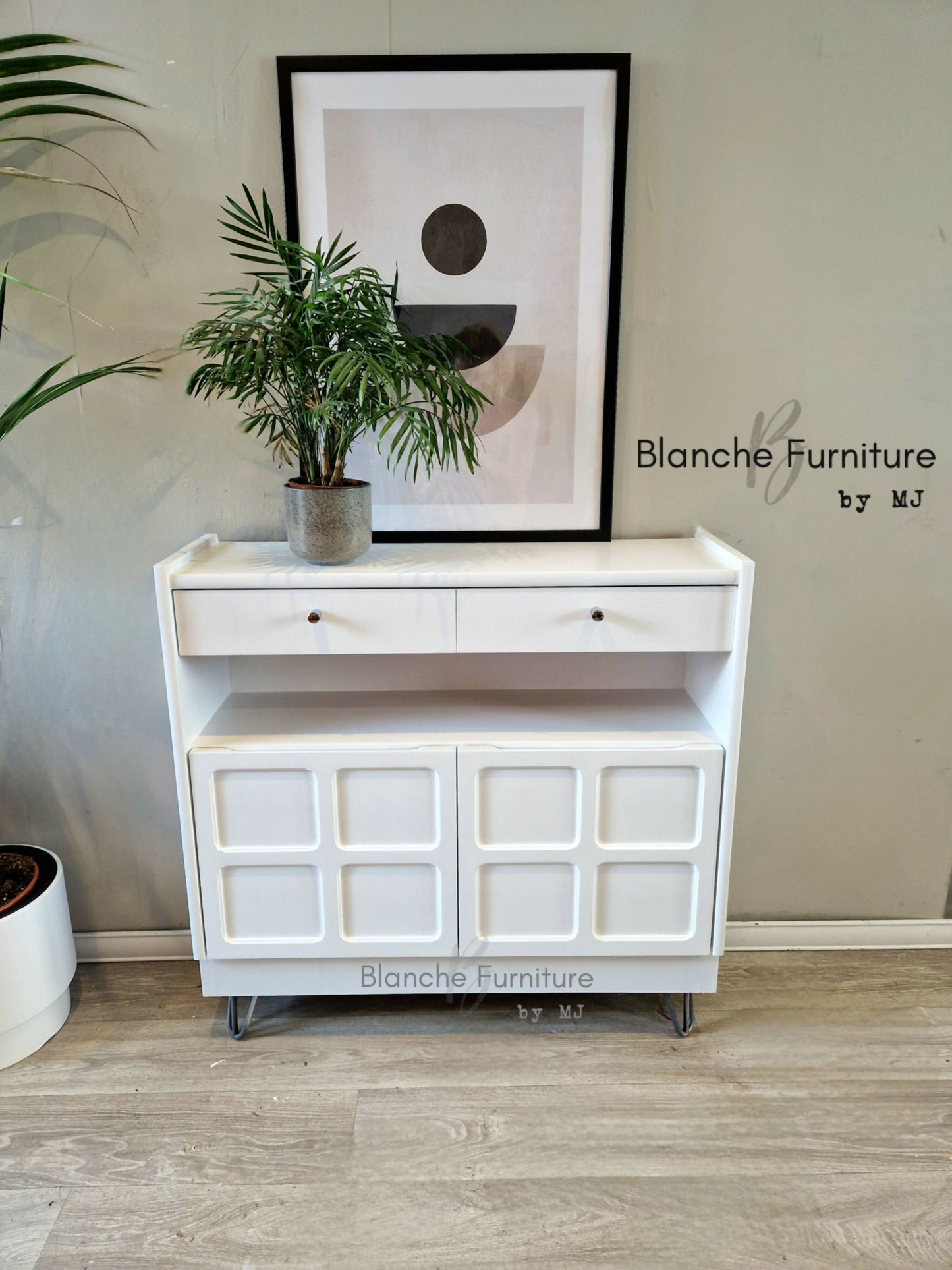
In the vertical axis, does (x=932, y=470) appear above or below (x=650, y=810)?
above

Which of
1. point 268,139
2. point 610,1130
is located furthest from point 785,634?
point 268,139

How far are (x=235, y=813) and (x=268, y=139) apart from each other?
1.30 metres

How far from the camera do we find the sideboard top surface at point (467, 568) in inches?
59.0

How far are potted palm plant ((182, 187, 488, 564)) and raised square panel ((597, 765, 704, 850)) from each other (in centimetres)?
66

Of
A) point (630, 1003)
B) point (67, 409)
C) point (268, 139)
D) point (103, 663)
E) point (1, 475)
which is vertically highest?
point (268, 139)

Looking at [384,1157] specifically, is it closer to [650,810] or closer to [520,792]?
[520,792]

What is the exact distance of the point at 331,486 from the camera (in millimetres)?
1524

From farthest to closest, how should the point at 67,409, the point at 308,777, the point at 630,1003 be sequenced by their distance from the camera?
the point at 630,1003
the point at 67,409
the point at 308,777

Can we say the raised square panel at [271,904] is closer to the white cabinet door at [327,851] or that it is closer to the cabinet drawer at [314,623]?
the white cabinet door at [327,851]

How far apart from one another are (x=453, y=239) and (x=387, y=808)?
1.12m

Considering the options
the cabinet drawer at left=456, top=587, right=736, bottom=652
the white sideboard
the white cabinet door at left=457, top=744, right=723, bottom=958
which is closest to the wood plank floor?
the white sideboard

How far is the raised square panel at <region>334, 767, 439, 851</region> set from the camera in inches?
62.7

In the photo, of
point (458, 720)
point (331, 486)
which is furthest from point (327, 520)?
point (458, 720)

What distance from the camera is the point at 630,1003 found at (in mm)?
1855
